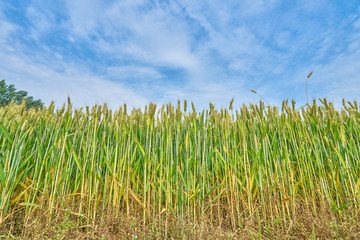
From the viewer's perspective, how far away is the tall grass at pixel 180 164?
222 cm

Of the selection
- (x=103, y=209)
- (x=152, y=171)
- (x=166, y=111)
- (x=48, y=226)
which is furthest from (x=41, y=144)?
(x=166, y=111)

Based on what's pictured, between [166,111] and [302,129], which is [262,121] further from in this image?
[166,111]

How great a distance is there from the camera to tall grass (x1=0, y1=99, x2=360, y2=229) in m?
2.22

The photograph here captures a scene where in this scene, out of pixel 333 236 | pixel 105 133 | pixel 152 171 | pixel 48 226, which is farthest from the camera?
pixel 105 133

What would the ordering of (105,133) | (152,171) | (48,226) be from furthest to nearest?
1. (105,133)
2. (152,171)
3. (48,226)

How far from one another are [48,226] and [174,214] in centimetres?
123

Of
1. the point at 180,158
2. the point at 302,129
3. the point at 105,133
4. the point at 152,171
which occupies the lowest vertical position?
the point at 152,171

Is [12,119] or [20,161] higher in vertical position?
[12,119]

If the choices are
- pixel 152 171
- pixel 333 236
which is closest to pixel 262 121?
pixel 333 236

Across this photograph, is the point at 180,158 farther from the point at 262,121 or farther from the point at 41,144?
the point at 41,144

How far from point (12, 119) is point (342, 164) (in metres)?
4.05

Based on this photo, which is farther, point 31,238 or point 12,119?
point 12,119

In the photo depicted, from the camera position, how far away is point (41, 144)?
8.07ft

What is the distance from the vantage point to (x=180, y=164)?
2449 millimetres
